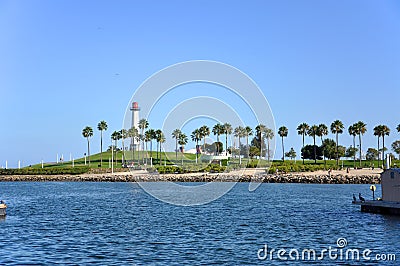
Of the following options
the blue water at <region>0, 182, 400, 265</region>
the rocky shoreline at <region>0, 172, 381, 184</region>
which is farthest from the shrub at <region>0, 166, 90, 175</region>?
the blue water at <region>0, 182, 400, 265</region>

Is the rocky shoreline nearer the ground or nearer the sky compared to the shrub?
nearer the ground

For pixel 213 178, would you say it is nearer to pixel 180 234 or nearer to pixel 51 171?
pixel 51 171

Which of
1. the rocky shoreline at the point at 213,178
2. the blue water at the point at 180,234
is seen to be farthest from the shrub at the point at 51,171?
the blue water at the point at 180,234

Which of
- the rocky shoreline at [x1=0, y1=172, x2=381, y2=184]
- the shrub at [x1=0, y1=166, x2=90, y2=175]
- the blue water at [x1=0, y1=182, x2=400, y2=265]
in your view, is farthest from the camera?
the shrub at [x1=0, y1=166, x2=90, y2=175]

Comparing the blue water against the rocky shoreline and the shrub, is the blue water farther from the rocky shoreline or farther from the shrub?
the shrub

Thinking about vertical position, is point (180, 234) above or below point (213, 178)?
below

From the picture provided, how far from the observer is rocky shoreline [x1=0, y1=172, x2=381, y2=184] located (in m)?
137

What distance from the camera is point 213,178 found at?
152 meters

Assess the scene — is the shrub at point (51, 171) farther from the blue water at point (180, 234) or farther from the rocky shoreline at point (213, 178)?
the blue water at point (180, 234)

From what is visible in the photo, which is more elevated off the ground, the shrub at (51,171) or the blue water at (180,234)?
the shrub at (51,171)

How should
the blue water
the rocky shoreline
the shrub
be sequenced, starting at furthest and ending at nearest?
the shrub < the rocky shoreline < the blue water

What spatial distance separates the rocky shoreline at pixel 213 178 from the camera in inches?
5404

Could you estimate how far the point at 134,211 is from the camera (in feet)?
217

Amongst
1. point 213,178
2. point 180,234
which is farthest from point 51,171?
point 180,234
